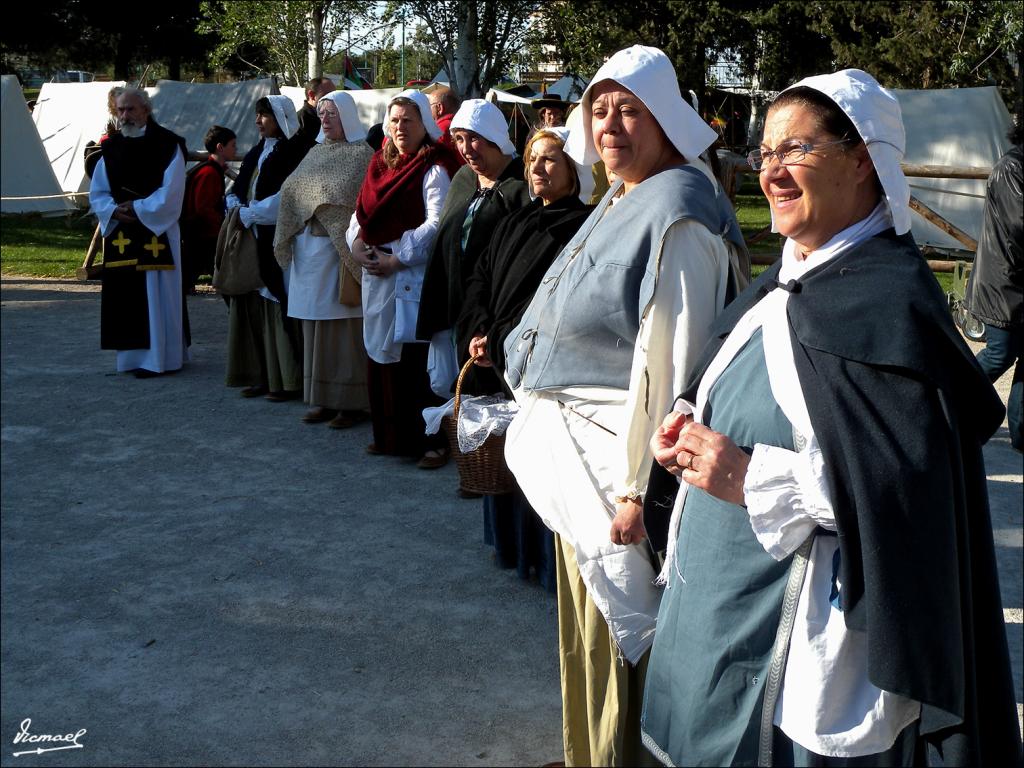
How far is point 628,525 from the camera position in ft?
8.71

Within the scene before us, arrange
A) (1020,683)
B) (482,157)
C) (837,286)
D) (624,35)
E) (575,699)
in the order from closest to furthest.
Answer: (837,286) < (575,699) < (1020,683) < (482,157) < (624,35)

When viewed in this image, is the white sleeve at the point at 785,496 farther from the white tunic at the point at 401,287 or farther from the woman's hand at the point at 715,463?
the white tunic at the point at 401,287

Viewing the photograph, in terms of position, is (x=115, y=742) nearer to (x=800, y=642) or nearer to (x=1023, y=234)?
(x=800, y=642)

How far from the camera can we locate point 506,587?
457cm

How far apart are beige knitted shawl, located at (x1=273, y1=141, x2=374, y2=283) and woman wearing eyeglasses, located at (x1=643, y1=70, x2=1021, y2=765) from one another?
4649 millimetres

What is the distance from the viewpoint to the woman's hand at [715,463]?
209 cm

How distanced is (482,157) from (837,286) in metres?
3.15

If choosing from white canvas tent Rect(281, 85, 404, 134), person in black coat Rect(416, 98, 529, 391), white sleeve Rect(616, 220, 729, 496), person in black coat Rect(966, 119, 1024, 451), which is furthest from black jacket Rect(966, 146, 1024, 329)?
white canvas tent Rect(281, 85, 404, 134)

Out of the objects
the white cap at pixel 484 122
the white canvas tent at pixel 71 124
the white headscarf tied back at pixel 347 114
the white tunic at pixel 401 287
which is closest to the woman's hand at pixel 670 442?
the white cap at pixel 484 122

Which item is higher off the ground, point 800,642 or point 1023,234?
point 1023,234

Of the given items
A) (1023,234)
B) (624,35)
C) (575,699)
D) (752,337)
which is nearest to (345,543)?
(575,699)

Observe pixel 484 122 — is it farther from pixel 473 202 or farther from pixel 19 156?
pixel 19 156

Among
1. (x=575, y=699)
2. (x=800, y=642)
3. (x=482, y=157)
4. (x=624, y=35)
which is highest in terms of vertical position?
(x=624, y=35)

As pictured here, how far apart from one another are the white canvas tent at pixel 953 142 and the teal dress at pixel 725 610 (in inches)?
514
